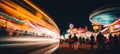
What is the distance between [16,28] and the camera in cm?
869

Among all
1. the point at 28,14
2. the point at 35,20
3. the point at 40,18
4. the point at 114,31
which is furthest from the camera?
the point at 114,31

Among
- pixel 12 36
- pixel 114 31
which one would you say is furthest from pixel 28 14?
pixel 114 31

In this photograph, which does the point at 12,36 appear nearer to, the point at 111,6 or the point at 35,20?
the point at 35,20

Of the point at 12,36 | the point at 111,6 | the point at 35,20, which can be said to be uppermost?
the point at 111,6

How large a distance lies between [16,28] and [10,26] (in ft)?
2.07

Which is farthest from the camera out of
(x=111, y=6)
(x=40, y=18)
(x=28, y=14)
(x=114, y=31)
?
(x=111, y=6)

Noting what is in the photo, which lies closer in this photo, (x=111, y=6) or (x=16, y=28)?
(x=16, y=28)

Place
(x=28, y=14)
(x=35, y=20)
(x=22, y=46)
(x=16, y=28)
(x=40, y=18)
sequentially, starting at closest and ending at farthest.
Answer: (x=16, y=28) < (x=22, y=46) < (x=28, y=14) < (x=35, y=20) < (x=40, y=18)

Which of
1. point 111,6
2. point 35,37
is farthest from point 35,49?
point 111,6

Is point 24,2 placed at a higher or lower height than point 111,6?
lower

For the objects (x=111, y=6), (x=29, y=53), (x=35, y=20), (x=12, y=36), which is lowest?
(x=29, y=53)

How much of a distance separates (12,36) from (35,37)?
3.46 meters

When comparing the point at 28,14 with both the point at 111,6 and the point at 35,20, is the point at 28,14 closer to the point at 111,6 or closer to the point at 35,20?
the point at 35,20

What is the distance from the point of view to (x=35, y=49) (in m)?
12.3
